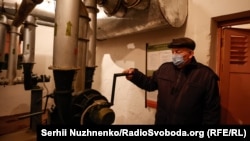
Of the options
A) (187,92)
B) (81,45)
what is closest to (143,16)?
(81,45)

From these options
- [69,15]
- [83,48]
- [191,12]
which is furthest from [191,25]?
[69,15]

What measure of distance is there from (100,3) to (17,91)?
246 cm

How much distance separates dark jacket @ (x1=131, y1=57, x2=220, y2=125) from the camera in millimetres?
1222

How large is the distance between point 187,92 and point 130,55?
110 cm

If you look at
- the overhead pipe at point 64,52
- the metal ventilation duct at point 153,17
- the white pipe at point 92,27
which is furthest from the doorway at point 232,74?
the overhead pipe at point 64,52

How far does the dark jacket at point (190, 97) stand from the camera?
122 cm

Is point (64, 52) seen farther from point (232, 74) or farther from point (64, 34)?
point (232, 74)

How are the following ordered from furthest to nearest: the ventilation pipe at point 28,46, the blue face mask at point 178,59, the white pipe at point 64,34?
the ventilation pipe at point 28,46 < the blue face mask at point 178,59 < the white pipe at point 64,34

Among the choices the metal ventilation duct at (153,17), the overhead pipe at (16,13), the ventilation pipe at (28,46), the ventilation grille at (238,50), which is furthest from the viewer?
the ventilation pipe at (28,46)

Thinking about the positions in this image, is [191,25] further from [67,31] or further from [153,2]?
[67,31]

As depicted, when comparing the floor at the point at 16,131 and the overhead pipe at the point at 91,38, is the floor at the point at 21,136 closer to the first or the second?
the floor at the point at 16,131

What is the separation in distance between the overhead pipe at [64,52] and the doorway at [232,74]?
3.81 feet

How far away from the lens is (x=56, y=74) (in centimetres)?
105

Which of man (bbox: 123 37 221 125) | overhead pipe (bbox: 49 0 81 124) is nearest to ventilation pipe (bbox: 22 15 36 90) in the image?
overhead pipe (bbox: 49 0 81 124)
